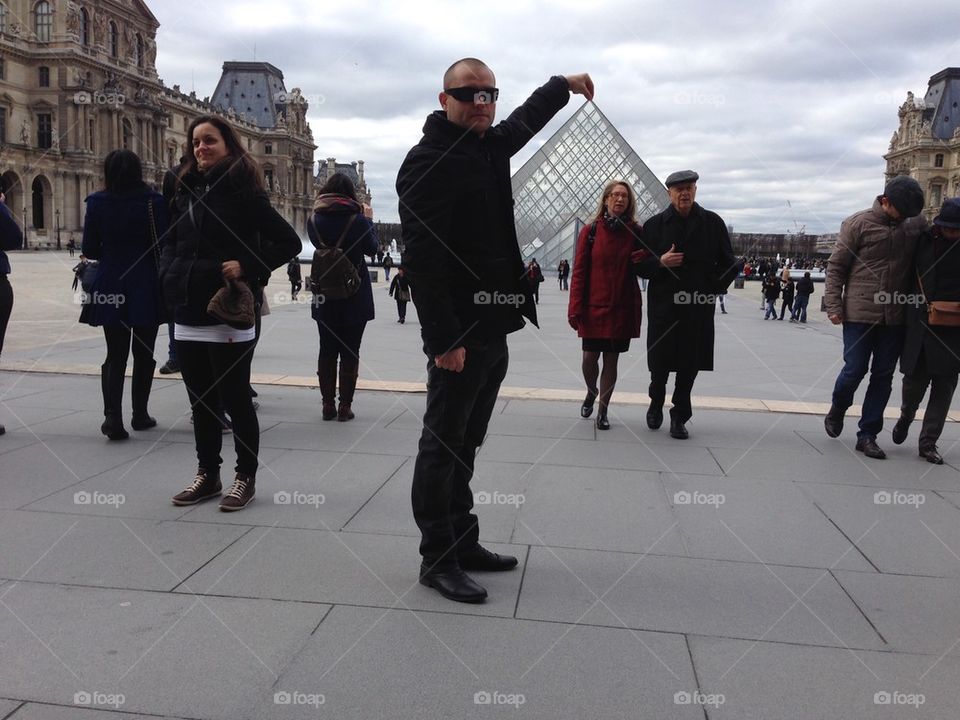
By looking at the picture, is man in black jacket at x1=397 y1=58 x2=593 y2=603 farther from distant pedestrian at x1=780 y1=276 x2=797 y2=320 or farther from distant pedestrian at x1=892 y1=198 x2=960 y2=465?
distant pedestrian at x1=780 y1=276 x2=797 y2=320

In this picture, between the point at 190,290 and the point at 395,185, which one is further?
the point at 190,290

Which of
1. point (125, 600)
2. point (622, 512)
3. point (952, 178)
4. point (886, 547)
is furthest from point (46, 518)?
point (952, 178)

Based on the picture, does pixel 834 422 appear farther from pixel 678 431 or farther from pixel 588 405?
pixel 588 405

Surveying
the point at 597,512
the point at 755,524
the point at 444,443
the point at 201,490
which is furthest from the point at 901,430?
the point at 201,490

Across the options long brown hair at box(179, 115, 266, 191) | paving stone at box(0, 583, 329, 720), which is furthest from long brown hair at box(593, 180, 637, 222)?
paving stone at box(0, 583, 329, 720)

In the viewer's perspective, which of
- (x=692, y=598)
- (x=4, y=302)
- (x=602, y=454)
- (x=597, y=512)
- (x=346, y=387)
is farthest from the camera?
(x=346, y=387)

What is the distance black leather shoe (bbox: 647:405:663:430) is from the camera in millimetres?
5641

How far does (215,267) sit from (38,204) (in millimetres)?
72085

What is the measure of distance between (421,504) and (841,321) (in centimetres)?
357

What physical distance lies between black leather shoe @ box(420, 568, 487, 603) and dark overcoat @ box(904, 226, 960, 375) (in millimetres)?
3613

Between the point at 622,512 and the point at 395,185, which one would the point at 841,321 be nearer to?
the point at 622,512

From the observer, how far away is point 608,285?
18.7ft

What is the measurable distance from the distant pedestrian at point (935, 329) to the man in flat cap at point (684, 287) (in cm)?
114

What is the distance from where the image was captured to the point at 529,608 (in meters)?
2.76
